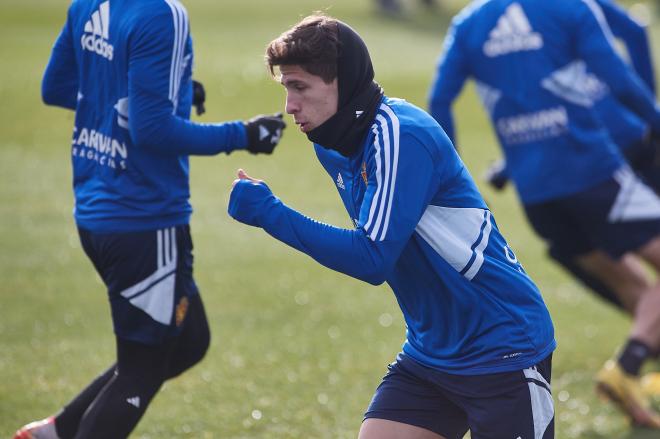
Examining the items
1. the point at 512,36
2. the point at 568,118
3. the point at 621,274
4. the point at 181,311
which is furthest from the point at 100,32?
the point at 621,274

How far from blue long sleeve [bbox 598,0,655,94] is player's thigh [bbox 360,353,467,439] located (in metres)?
3.49

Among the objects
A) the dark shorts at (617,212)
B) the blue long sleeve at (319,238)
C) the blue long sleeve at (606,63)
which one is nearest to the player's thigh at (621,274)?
the dark shorts at (617,212)

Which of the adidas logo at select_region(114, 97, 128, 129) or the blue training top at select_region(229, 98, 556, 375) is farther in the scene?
the adidas logo at select_region(114, 97, 128, 129)

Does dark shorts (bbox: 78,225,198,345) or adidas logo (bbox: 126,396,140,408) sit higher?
dark shorts (bbox: 78,225,198,345)

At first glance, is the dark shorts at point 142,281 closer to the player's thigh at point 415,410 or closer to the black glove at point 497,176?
the player's thigh at point 415,410

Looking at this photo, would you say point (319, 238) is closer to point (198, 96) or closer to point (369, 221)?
point (369, 221)

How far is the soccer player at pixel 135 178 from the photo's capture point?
437 centimetres

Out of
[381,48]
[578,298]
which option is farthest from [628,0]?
[578,298]

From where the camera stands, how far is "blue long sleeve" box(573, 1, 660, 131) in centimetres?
604

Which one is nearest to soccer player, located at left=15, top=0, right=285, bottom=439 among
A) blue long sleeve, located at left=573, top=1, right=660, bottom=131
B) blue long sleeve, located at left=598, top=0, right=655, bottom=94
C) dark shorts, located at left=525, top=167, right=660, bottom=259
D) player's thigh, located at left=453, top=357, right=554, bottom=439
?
player's thigh, located at left=453, top=357, right=554, bottom=439

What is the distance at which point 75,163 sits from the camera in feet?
15.4

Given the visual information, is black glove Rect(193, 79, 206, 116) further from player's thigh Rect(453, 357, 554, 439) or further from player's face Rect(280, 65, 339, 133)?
player's thigh Rect(453, 357, 554, 439)

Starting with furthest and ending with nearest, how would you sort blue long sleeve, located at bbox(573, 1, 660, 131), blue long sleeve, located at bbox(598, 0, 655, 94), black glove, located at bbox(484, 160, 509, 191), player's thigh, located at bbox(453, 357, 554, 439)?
1. black glove, located at bbox(484, 160, 509, 191)
2. blue long sleeve, located at bbox(598, 0, 655, 94)
3. blue long sleeve, located at bbox(573, 1, 660, 131)
4. player's thigh, located at bbox(453, 357, 554, 439)

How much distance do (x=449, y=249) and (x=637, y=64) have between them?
381 cm
